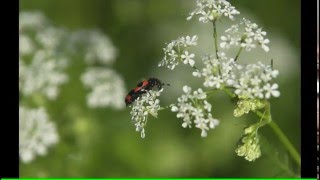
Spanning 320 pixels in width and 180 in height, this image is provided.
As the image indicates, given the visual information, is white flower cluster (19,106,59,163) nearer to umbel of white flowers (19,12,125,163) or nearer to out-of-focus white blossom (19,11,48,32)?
umbel of white flowers (19,12,125,163)

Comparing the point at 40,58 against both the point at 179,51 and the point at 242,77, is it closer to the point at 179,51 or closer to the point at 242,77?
the point at 179,51

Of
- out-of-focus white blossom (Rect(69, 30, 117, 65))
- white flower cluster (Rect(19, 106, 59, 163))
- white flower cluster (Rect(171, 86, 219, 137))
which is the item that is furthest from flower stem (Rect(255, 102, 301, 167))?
out-of-focus white blossom (Rect(69, 30, 117, 65))

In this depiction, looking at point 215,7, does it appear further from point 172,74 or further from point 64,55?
point 64,55

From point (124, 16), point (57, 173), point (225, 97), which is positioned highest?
point (124, 16)

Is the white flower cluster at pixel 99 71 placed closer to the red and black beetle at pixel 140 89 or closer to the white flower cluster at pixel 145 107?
the red and black beetle at pixel 140 89
